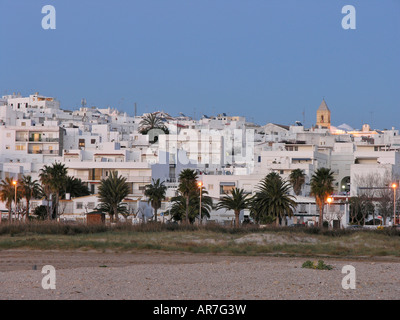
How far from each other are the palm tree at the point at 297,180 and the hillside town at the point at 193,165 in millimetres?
119

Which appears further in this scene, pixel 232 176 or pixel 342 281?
pixel 232 176

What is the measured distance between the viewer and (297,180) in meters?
85.7

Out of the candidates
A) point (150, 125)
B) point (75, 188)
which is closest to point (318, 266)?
point (75, 188)

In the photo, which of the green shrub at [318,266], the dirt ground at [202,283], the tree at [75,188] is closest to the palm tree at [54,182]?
the tree at [75,188]

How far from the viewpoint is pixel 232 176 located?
8700cm

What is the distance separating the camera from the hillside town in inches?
2936

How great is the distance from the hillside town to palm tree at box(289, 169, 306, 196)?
119 millimetres

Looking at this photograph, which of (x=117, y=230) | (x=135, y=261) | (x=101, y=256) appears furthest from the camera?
(x=117, y=230)

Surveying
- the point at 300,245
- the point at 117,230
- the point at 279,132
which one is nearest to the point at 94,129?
the point at 279,132

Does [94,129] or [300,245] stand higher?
[94,129]
